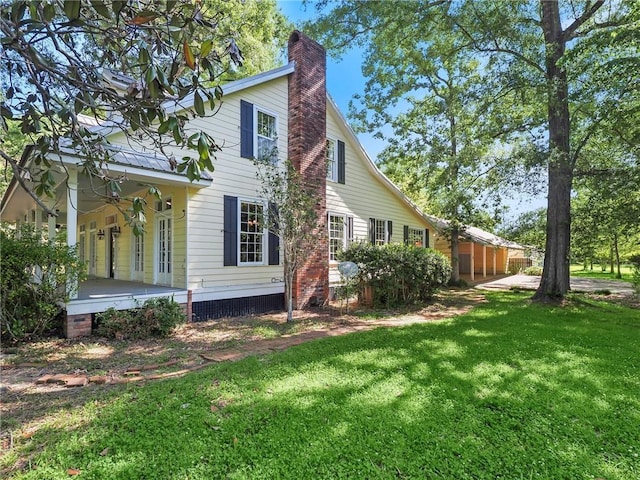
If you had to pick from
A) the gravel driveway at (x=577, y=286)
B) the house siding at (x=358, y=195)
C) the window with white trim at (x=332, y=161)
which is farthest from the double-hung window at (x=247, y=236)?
the gravel driveway at (x=577, y=286)

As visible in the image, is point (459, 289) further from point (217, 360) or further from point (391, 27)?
point (217, 360)

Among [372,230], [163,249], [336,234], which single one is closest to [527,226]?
[372,230]

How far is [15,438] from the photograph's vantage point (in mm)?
3092

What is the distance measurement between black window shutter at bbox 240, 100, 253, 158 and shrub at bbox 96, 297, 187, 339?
4.62m

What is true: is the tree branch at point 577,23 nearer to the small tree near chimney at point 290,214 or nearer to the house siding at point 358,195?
the house siding at point 358,195

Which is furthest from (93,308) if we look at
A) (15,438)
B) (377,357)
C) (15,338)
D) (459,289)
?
(459,289)

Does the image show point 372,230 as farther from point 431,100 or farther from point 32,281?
point 32,281

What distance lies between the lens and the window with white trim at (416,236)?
1635cm

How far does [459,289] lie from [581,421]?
1324 cm

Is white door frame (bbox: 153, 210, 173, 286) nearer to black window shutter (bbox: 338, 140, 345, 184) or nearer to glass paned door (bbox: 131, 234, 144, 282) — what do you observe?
glass paned door (bbox: 131, 234, 144, 282)

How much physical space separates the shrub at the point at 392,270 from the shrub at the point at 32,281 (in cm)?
694

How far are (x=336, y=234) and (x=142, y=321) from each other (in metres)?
7.28

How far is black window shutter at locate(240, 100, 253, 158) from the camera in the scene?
30.8 ft

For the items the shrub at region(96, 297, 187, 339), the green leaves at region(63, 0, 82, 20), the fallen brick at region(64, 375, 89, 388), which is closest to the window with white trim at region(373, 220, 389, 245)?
the shrub at region(96, 297, 187, 339)
